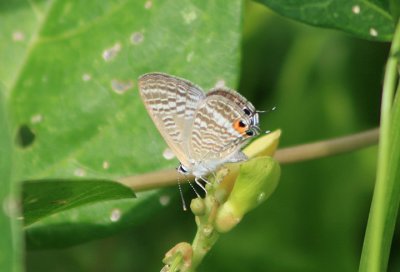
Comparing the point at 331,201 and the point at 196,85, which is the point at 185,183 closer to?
the point at 196,85

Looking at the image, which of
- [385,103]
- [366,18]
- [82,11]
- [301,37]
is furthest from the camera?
[301,37]

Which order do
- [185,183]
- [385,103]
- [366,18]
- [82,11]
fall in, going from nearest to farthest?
1. [385,103]
2. [366,18]
3. [185,183]
4. [82,11]

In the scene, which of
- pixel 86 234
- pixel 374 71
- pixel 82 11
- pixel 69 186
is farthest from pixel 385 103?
pixel 374 71

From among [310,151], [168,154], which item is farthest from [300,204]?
[310,151]

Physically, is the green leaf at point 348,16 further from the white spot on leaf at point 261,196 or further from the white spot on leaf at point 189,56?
the white spot on leaf at point 261,196

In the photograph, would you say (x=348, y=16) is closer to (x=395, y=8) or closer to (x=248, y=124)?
(x=395, y=8)

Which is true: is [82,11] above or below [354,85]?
above
